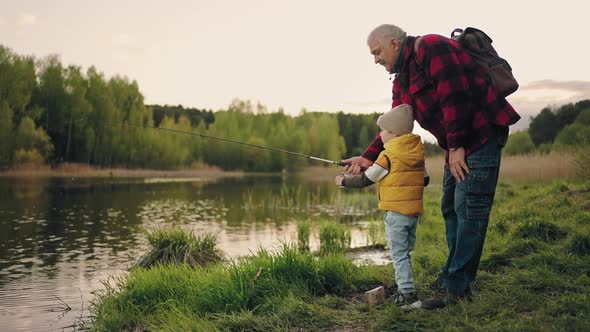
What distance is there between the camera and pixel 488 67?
3568 millimetres

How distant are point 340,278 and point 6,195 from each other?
21063 millimetres

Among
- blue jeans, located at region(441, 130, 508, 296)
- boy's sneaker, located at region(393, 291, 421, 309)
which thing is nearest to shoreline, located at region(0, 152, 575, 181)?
blue jeans, located at region(441, 130, 508, 296)

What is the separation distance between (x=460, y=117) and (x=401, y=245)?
3.20 ft

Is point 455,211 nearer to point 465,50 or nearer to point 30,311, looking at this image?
point 465,50

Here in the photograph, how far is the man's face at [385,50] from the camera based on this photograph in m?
3.71

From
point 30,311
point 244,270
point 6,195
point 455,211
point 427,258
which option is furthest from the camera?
point 6,195

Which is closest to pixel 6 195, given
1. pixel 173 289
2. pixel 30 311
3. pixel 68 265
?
pixel 68 265

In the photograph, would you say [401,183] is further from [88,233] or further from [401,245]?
[88,233]

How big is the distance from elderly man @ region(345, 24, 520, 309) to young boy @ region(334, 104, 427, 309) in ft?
0.52

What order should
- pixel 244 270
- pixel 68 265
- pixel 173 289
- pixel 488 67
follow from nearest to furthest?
pixel 488 67, pixel 244 270, pixel 173 289, pixel 68 265

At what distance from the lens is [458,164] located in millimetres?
3566

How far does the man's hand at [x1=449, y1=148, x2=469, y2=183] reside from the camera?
355 centimetres

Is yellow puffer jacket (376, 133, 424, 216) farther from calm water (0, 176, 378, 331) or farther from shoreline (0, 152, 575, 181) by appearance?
shoreline (0, 152, 575, 181)

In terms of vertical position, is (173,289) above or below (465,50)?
below
